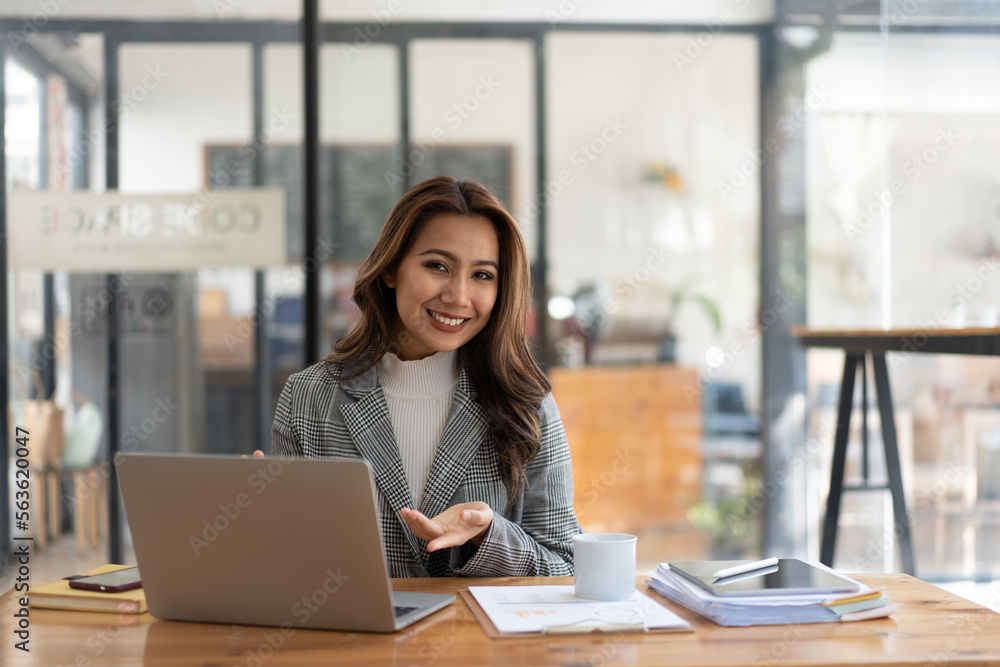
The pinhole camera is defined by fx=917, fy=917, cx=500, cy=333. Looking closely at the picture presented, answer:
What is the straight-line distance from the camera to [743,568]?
1206mm

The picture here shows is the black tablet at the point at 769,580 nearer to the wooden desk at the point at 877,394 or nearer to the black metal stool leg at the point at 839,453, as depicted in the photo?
the wooden desk at the point at 877,394

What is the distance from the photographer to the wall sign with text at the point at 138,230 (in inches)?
127

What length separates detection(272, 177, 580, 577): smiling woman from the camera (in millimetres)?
1589

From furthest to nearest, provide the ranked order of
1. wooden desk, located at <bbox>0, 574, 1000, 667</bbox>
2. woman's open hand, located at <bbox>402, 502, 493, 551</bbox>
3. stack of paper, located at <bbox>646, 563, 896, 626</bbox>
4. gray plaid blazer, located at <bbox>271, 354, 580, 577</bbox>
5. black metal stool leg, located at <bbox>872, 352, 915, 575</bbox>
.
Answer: black metal stool leg, located at <bbox>872, 352, 915, 575</bbox>, gray plaid blazer, located at <bbox>271, 354, 580, 577</bbox>, woman's open hand, located at <bbox>402, 502, 493, 551</bbox>, stack of paper, located at <bbox>646, 563, 896, 626</bbox>, wooden desk, located at <bbox>0, 574, 1000, 667</bbox>

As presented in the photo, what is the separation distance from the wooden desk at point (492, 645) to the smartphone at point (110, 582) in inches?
1.8

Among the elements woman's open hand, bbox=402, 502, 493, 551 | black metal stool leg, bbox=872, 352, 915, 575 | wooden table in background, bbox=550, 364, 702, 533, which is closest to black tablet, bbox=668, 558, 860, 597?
woman's open hand, bbox=402, 502, 493, 551

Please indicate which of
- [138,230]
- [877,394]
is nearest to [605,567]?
[877,394]

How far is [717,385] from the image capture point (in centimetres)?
387

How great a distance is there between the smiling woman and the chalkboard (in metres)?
1.68

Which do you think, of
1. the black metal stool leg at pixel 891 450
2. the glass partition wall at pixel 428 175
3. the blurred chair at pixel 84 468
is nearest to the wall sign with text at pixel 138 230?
the glass partition wall at pixel 428 175

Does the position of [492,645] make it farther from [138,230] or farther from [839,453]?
[138,230]

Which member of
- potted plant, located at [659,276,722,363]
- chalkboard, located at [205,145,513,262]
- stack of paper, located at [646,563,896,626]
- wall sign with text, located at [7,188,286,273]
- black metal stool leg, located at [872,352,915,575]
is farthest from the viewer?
potted plant, located at [659,276,722,363]

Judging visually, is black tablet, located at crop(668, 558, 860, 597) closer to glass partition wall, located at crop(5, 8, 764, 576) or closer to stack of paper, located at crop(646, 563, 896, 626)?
stack of paper, located at crop(646, 563, 896, 626)

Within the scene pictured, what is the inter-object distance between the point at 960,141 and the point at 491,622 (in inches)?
118
